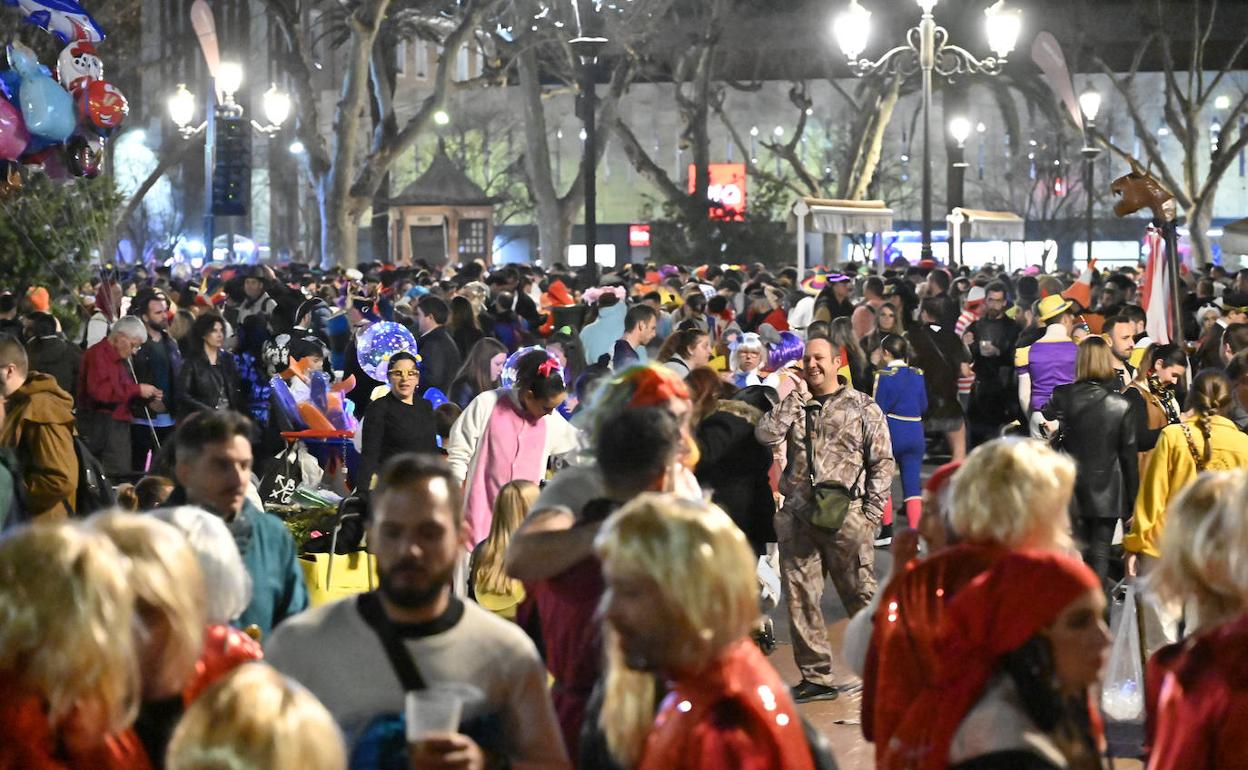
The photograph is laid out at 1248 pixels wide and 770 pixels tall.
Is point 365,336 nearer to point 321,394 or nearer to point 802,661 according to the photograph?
point 321,394

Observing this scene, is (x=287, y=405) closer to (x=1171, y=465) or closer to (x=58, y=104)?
(x=58, y=104)

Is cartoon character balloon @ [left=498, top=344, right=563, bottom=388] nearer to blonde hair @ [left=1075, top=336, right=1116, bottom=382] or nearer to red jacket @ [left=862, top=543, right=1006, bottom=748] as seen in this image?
blonde hair @ [left=1075, top=336, right=1116, bottom=382]

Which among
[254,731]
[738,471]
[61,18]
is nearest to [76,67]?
[61,18]

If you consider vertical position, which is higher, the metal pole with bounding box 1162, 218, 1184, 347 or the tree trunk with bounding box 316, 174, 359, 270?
the tree trunk with bounding box 316, 174, 359, 270

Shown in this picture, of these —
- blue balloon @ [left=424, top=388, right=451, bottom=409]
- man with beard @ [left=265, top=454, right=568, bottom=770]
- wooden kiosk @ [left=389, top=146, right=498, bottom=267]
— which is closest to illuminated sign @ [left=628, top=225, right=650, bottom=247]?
wooden kiosk @ [left=389, top=146, right=498, bottom=267]

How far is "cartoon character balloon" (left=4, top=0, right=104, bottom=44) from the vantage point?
536 inches

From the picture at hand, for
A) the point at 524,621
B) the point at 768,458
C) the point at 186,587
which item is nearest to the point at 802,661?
the point at 768,458

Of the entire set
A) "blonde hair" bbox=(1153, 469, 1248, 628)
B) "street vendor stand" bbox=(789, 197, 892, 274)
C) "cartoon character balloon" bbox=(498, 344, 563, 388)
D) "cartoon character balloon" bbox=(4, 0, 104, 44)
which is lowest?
"blonde hair" bbox=(1153, 469, 1248, 628)

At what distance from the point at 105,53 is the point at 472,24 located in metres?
12.9

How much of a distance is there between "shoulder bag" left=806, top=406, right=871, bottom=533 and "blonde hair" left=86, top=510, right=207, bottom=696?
5343 mm

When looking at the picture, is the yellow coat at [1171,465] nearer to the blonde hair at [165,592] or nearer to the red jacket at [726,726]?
the red jacket at [726,726]

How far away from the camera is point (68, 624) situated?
3.16 metres

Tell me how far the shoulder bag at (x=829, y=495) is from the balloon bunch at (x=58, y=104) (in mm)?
6748

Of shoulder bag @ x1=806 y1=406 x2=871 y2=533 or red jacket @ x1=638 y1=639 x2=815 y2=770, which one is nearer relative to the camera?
red jacket @ x1=638 y1=639 x2=815 y2=770
